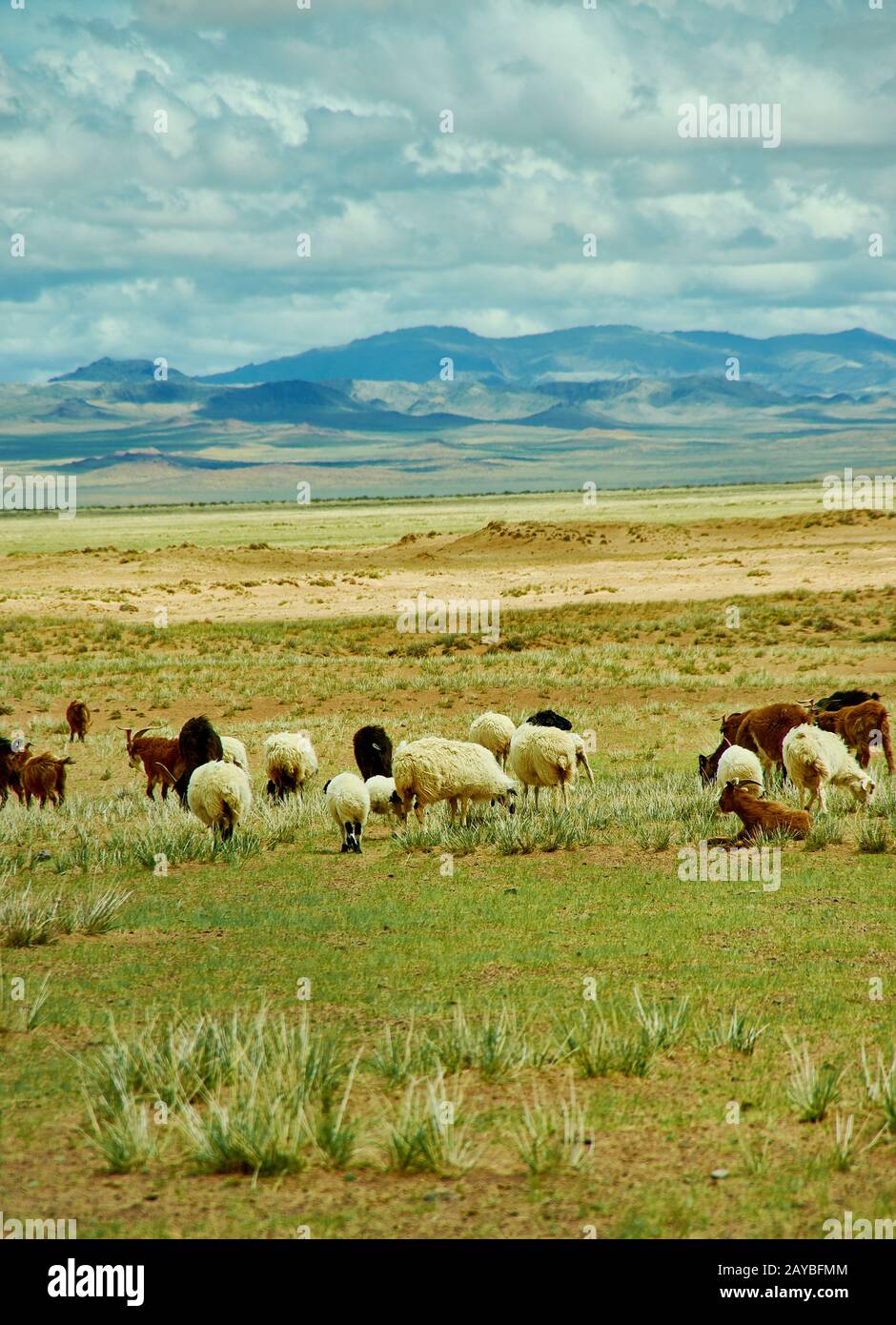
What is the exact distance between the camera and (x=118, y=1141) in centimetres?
550

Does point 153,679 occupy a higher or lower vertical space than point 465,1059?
higher

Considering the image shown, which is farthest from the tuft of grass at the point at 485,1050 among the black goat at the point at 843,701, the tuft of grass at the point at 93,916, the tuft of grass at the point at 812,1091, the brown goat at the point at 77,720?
→ the brown goat at the point at 77,720

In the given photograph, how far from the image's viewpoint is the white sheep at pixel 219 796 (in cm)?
1261

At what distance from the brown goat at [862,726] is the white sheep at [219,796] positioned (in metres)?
7.44

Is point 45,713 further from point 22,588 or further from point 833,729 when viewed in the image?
point 22,588

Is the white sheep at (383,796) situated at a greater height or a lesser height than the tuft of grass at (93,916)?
greater

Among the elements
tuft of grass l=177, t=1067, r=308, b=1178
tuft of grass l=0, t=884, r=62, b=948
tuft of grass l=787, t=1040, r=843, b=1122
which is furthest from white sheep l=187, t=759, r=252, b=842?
tuft of grass l=787, t=1040, r=843, b=1122

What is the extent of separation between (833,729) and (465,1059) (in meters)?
11.3

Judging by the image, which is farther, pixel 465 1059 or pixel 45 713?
pixel 45 713

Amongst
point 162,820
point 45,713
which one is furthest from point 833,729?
point 45,713

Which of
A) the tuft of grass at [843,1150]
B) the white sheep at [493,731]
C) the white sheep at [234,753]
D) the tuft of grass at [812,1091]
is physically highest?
the white sheep at [493,731]

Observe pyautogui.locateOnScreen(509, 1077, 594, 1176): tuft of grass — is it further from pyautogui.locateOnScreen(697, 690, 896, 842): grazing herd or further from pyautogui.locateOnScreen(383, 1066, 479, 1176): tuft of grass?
pyautogui.locateOnScreen(697, 690, 896, 842): grazing herd

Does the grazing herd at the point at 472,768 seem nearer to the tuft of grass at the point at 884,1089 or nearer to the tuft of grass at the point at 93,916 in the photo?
the tuft of grass at the point at 93,916

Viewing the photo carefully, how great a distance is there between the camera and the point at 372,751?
50.2 feet
